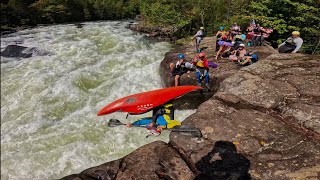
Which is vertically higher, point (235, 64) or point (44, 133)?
point (235, 64)

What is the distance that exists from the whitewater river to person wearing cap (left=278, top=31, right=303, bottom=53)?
513 centimetres

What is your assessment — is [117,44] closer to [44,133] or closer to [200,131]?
[44,133]

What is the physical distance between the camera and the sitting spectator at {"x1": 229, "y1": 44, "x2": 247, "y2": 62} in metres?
11.3

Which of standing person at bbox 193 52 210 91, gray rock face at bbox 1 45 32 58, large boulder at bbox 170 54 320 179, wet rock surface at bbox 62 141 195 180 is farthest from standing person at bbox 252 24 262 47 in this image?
Result: gray rock face at bbox 1 45 32 58

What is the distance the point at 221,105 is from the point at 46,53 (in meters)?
12.1

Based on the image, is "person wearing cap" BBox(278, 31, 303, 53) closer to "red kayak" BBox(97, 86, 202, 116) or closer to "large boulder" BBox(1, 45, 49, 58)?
"red kayak" BBox(97, 86, 202, 116)

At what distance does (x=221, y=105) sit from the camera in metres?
7.70

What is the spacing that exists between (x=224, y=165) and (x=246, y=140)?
956 mm

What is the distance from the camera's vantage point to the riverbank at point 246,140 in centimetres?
552

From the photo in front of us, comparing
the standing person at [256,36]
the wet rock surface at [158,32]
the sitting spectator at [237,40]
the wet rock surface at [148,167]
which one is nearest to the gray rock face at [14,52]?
the wet rock surface at [158,32]

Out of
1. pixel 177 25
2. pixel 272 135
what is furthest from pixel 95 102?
pixel 177 25

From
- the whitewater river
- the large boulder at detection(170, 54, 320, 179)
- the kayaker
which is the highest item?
the kayaker

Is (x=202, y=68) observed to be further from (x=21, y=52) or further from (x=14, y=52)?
(x=14, y=52)

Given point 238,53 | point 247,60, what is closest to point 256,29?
point 238,53
